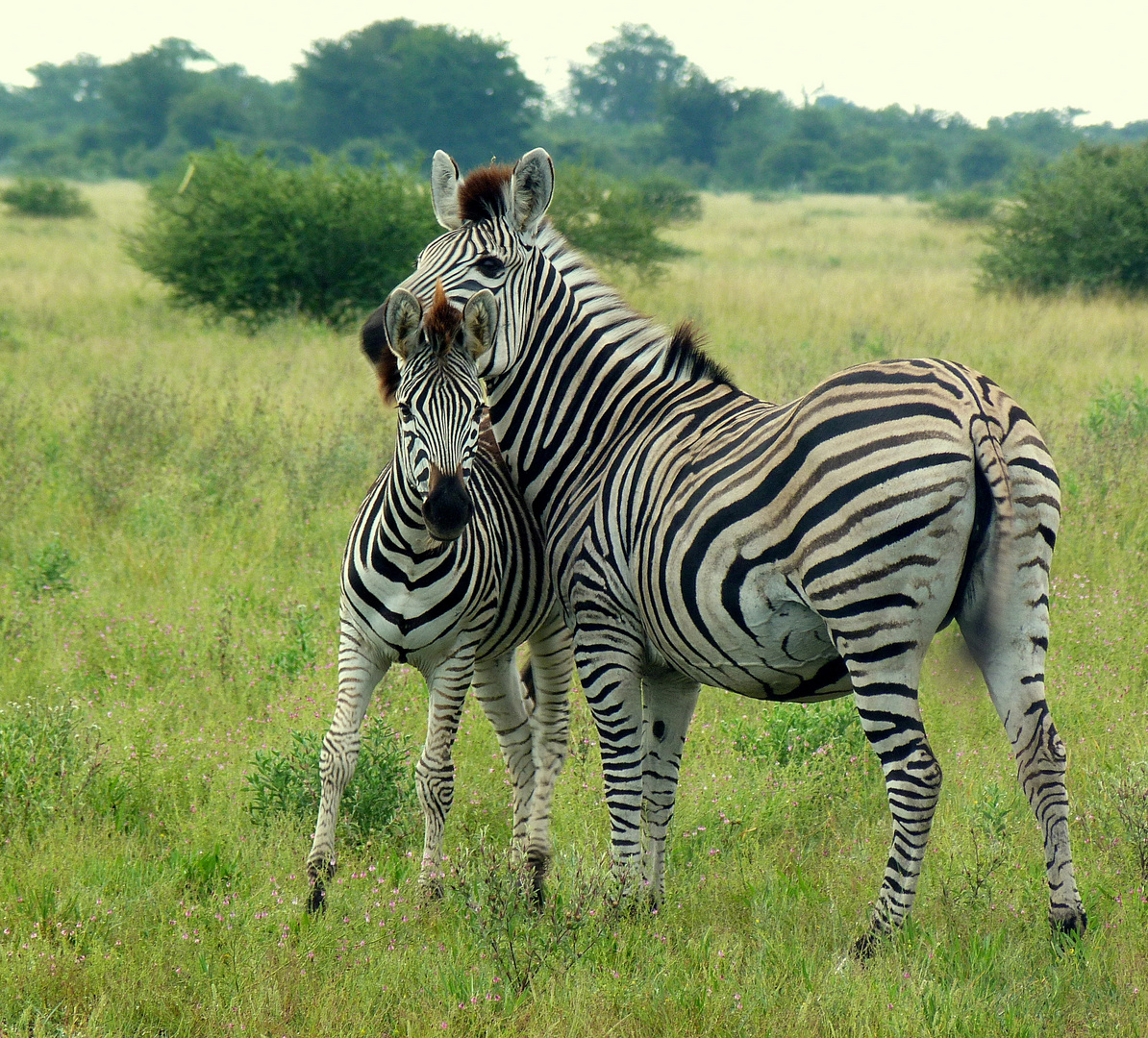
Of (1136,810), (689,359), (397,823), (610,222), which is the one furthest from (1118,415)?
(610,222)

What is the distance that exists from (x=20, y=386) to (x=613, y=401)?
8310 mm

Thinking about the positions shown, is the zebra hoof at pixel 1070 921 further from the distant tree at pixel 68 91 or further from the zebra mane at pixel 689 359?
the distant tree at pixel 68 91

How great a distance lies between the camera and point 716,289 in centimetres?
1756

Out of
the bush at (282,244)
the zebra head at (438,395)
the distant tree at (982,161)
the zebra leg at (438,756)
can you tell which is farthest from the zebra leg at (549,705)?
the distant tree at (982,161)

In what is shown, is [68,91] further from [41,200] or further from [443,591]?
[443,591]

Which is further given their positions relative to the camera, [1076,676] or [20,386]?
[20,386]

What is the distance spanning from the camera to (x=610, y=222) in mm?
19922

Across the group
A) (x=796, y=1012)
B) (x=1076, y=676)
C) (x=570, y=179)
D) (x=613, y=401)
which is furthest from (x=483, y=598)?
(x=570, y=179)

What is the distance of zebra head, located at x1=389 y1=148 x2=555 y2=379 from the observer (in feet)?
12.1

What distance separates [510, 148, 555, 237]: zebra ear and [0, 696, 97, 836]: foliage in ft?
8.92

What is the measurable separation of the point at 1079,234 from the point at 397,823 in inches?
686

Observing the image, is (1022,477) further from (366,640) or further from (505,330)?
(366,640)

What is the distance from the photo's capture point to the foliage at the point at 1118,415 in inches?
327

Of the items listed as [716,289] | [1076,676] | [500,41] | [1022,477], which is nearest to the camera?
[1022,477]
